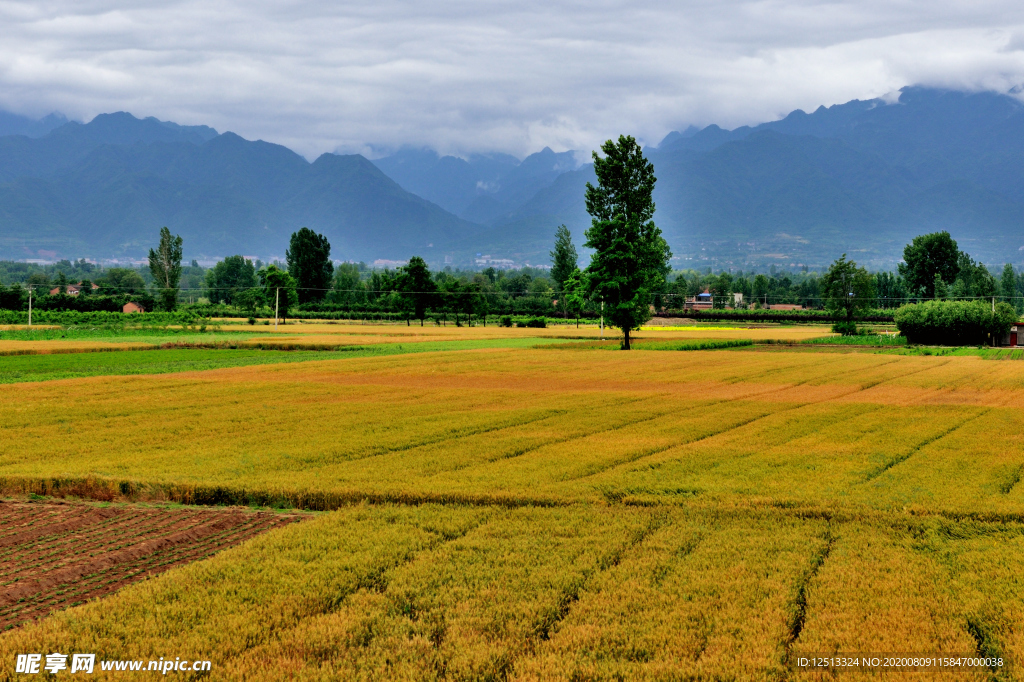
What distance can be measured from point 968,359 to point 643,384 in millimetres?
31577

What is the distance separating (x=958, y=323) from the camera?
3034 inches

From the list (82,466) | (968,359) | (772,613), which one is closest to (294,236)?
(968,359)

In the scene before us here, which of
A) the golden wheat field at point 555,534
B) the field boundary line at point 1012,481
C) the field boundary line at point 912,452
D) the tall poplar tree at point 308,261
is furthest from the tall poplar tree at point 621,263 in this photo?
the tall poplar tree at point 308,261

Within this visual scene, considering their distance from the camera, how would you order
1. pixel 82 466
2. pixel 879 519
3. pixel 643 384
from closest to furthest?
pixel 879 519 < pixel 82 466 < pixel 643 384

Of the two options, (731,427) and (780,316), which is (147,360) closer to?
(731,427)

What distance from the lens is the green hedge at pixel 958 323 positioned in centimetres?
7669

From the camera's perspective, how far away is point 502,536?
12.5 meters

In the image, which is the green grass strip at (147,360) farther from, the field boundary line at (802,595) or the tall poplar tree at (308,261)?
the tall poplar tree at (308,261)

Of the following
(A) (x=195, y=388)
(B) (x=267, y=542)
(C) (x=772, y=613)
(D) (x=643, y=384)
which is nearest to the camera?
(C) (x=772, y=613)

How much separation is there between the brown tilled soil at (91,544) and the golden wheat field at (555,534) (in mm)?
672

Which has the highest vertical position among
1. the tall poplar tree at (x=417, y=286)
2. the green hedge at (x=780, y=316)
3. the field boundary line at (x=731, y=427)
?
the tall poplar tree at (x=417, y=286)

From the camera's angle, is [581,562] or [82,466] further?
[82,466]

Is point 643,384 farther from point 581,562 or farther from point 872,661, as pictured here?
point 872,661

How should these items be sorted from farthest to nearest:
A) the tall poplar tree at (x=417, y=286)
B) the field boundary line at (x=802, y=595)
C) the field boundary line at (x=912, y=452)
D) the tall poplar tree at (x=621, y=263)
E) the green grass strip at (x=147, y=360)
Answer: the tall poplar tree at (x=417, y=286) → the tall poplar tree at (x=621, y=263) → the green grass strip at (x=147, y=360) → the field boundary line at (x=912, y=452) → the field boundary line at (x=802, y=595)
